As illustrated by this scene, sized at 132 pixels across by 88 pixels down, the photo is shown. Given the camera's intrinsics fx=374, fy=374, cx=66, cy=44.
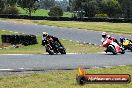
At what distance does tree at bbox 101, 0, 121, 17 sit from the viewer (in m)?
112

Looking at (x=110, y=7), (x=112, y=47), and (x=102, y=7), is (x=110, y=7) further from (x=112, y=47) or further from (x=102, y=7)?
(x=112, y=47)

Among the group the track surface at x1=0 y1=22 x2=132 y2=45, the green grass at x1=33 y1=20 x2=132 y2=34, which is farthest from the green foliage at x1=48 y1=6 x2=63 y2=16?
the track surface at x1=0 y1=22 x2=132 y2=45

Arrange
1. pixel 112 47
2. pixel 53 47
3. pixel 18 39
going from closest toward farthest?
1. pixel 53 47
2. pixel 112 47
3. pixel 18 39

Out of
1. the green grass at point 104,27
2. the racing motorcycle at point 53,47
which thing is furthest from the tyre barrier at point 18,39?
the green grass at point 104,27

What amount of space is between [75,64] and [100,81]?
22.7 ft

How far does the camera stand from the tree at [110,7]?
112 m

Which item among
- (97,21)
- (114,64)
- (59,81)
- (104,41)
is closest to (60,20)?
(97,21)

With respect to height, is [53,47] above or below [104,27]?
above

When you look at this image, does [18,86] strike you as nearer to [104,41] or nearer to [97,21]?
[104,41]

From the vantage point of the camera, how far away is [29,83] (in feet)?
30.2

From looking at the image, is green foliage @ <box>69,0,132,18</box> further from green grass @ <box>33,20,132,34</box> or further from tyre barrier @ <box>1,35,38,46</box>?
tyre barrier @ <box>1,35,38,46</box>

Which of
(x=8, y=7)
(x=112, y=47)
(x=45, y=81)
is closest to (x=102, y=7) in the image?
(x=8, y=7)

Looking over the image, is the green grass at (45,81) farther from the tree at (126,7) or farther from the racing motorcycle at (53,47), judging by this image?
the tree at (126,7)

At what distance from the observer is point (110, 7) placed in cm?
11188
